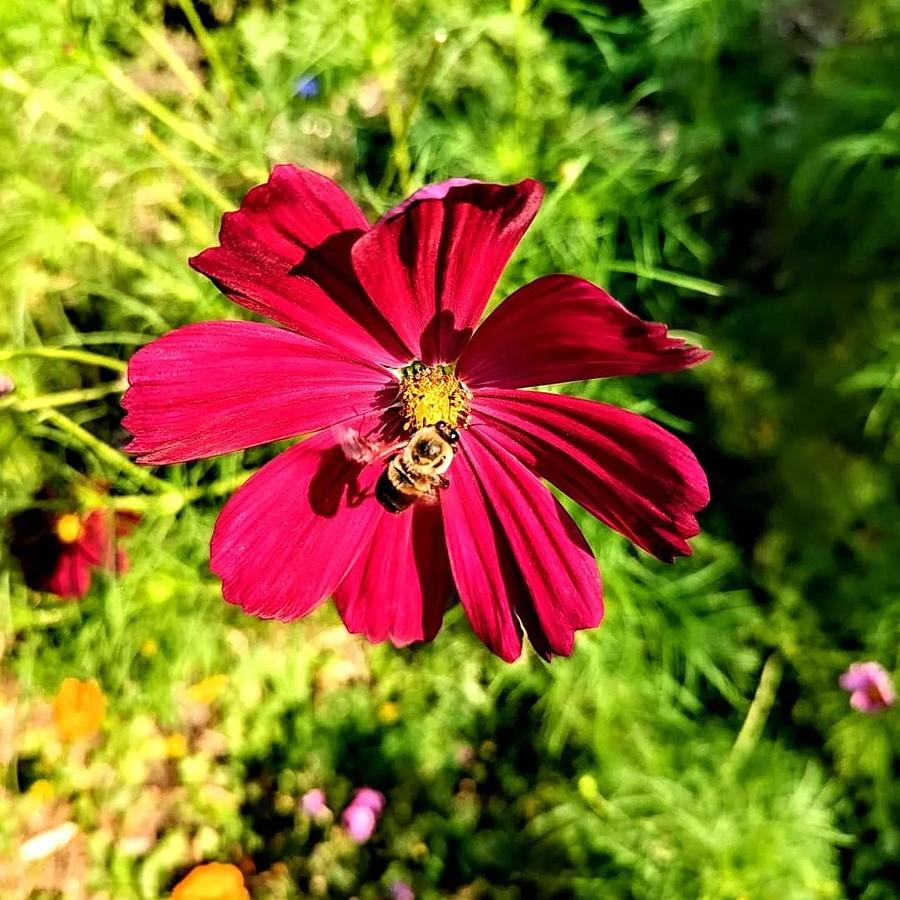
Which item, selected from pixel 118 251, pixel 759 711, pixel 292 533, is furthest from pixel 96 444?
pixel 759 711

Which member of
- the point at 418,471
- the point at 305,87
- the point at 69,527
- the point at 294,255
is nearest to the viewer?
the point at 294,255

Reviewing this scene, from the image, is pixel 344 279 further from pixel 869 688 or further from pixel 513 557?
pixel 869 688

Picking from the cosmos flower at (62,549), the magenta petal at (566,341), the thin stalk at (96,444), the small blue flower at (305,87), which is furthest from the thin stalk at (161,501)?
the small blue flower at (305,87)

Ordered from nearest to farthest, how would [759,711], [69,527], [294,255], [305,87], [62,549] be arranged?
[294,255]
[69,527]
[62,549]
[305,87]
[759,711]

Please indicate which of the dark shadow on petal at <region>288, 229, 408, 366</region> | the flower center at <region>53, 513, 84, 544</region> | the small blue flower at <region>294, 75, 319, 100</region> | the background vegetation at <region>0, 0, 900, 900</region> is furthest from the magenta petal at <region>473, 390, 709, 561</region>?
the small blue flower at <region>294, 75, 319, 100</region>

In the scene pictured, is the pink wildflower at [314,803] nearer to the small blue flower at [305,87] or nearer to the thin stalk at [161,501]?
the thin stalk at [161,501]

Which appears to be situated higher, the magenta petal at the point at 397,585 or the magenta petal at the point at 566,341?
the magenta petal at the point at 566,341
